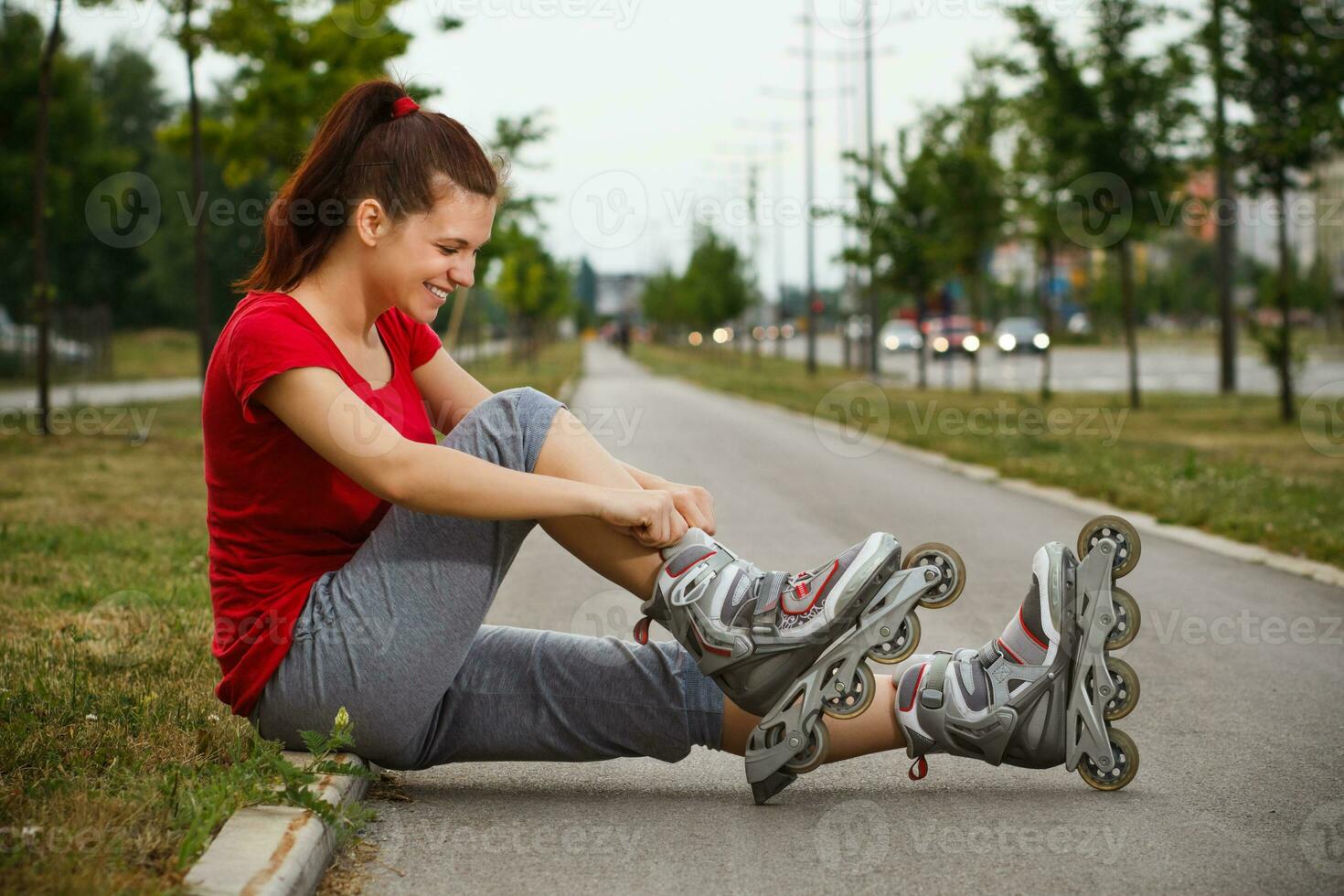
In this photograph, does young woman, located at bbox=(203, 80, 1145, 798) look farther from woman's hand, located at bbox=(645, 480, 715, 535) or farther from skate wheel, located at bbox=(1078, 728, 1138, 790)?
skate wheel, located at bbox=(1078, 728, 1138, 790)

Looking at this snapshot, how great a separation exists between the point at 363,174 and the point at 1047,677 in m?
1.85

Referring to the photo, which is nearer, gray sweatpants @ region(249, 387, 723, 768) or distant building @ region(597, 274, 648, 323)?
gray sweatpants @ region(249, 387, 723, 768)

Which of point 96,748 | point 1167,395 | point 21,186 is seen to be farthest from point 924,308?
point 96,748

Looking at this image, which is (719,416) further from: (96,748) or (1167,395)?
→ (96,748)

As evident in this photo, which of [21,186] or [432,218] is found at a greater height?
[21,186]

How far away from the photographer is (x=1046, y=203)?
20.6 metres

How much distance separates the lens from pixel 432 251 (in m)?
3.18

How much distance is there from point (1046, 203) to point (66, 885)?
64.4 ft

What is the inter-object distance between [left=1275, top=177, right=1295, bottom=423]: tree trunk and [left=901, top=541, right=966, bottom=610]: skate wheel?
14829mm

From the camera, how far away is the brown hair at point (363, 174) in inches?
123

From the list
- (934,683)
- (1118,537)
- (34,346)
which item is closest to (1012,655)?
(934,683)

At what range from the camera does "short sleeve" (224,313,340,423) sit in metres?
2.97

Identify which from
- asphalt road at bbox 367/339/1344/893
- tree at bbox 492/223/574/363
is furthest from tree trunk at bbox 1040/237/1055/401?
tree at bbox 492/223/574/363

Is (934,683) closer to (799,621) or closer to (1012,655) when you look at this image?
(1012,655)
